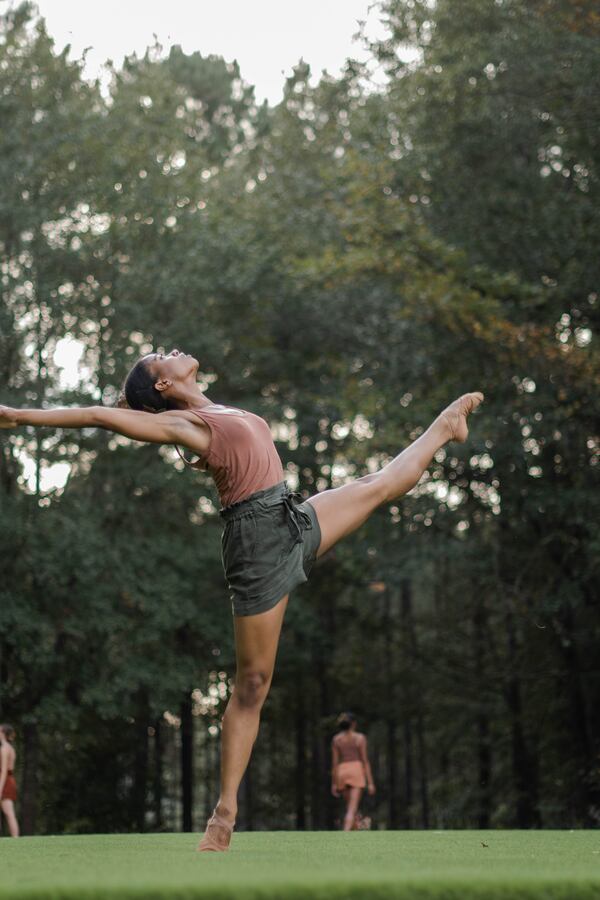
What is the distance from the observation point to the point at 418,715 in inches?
1283

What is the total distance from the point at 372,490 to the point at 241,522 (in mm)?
875

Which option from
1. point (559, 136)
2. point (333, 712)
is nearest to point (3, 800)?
point (559, 136)

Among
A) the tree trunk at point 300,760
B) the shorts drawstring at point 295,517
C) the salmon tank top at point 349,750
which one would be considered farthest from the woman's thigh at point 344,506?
the tree trunk at point 300,760

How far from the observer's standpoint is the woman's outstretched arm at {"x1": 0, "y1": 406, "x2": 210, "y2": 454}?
4852mm

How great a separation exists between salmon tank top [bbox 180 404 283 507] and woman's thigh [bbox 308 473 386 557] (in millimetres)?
352

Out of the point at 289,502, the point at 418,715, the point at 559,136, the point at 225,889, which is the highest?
the point at 559,136

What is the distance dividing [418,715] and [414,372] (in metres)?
12.3

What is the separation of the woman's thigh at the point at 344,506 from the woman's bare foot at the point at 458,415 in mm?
738

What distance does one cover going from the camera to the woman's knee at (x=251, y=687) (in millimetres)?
5336

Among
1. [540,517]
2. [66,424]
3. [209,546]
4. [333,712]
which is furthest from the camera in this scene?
[333,712]

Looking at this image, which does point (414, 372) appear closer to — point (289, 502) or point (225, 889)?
point (289, 502)

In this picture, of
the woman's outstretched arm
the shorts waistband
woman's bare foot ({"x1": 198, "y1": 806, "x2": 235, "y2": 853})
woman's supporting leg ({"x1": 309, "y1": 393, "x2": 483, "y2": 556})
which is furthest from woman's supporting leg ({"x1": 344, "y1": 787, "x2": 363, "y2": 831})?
the woman's outstretched arm

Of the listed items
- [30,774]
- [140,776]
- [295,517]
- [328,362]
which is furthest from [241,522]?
[140,776]

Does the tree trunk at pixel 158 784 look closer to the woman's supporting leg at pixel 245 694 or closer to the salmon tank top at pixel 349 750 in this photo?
the salmon tank top at pixel 349 750
